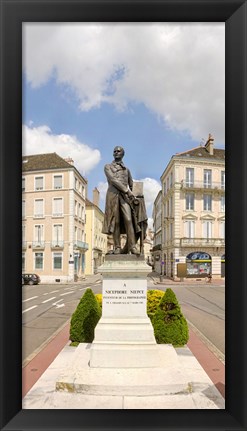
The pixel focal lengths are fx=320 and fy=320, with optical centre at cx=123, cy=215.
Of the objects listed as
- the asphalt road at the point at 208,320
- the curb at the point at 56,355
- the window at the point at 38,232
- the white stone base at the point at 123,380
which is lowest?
the asphalt road at the point at 208,320

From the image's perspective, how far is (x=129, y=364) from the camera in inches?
250

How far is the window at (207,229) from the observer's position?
1479 inches

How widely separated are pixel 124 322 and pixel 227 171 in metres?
4.24

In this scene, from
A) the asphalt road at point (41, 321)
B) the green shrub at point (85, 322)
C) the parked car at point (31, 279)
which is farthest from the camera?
the parked car at point (31, 279)

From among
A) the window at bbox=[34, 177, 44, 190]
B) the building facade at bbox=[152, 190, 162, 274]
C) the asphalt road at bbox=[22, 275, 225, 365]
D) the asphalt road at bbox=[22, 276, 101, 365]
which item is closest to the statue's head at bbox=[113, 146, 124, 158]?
the asphalt road at bbox=[22, 276, 101, 365]

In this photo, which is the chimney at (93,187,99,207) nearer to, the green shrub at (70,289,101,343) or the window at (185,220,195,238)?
the window at (185,220,195,238)

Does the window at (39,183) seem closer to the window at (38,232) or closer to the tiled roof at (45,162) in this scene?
the tiled roof at (45,162)

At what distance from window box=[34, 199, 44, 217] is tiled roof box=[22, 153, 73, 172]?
3565 millimetres

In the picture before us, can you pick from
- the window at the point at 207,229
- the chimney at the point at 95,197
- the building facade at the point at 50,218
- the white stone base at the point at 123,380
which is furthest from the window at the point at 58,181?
the white stone base at the point at 123,380

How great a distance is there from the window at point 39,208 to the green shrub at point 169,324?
29.0m

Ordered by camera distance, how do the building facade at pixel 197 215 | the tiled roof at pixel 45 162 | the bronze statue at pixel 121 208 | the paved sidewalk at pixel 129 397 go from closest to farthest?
1. the paved sidewalk at pixel 129 397
2. the bronze statue at pixel 121 208
3. the tiled roof at pixel 45 162
4. the building facade at pixel 197 215

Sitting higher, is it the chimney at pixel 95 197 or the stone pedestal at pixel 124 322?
the chimney at pixel 95 197

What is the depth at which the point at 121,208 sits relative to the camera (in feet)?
24.4
